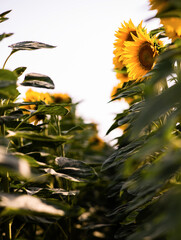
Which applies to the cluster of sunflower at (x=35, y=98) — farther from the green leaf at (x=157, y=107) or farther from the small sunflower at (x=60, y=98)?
the green leaf at (x=157, y=107)

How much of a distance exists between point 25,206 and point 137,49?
982 mm

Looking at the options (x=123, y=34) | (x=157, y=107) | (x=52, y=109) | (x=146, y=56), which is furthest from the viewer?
(x=123, y=34)

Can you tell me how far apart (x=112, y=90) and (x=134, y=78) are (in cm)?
92

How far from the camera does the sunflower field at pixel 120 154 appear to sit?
1.32 ft

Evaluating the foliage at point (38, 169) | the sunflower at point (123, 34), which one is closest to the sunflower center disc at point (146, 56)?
the sunflower at point (123, 34)

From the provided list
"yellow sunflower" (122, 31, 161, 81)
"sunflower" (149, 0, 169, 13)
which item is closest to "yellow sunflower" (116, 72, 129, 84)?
"yellow sunflower" (122, 31, 161, 81)

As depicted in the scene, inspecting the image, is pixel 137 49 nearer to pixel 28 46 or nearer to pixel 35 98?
pixel 28 46

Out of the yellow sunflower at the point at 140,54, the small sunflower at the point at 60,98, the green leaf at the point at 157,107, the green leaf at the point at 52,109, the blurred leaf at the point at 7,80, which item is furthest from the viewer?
the small sunflower at the point at 60,98

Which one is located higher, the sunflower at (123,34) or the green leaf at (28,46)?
the sunflower at (123,34)

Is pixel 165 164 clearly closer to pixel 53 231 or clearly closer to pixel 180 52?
pixel 180 52

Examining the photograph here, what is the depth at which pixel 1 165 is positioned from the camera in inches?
18.9

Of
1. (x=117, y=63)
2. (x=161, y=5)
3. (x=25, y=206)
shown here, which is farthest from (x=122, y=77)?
(x=25, y=206)

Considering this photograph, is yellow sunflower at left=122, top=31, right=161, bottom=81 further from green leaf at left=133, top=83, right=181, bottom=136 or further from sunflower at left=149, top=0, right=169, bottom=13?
green leaf at left=133, top=83, right=181, bottom=136

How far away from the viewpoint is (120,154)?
1020mm
